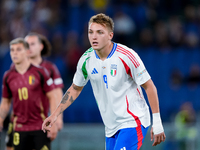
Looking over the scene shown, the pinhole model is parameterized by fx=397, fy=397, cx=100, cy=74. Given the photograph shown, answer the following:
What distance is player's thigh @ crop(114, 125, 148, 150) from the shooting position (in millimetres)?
4820

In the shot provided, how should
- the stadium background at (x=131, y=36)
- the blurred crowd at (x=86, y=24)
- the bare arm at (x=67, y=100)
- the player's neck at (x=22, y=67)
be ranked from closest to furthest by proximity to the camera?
the bare arm at (x=67, y=100) < the player's neck at (x=22, y=67) < the stadium background at (x=131, y=36) < the blurred crowd at (x=86, y=24)

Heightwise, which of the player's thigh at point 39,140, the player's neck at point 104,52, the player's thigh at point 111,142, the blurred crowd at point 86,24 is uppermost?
the blurred crowd at point 86,24

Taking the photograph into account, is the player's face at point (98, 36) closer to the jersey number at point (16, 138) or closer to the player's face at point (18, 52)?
the player's face at point (18, 52)

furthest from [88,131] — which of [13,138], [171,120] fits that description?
[13,138]

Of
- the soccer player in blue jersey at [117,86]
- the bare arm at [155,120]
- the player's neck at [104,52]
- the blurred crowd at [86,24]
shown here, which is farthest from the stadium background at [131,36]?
the bare arm at [155,120]

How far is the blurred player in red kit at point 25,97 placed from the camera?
641 cm

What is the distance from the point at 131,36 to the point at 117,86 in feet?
31.5

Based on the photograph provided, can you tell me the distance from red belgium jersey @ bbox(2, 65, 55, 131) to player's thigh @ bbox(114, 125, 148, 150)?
204 cm

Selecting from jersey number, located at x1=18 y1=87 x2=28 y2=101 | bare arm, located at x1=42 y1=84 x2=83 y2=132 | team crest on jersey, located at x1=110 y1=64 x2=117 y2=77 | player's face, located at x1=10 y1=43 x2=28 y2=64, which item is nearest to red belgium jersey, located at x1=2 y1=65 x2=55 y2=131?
jersey number, located at x1=18 y1=87 x2=28 y2=101

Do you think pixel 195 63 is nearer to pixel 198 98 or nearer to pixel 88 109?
pixel 198 98

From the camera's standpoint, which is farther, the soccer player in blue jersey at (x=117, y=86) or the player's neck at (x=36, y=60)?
the player's neck at (x=36, y=60)

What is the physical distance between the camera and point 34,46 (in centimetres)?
738

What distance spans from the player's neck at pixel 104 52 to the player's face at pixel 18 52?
6.17 feet

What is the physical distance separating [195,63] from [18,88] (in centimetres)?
811
